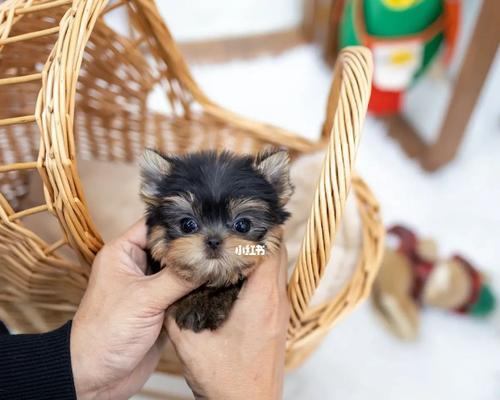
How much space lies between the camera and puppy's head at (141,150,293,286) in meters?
1.03

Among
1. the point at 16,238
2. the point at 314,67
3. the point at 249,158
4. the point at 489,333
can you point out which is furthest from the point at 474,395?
the point at 314,67

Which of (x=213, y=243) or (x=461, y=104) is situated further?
(x=461, y=104)

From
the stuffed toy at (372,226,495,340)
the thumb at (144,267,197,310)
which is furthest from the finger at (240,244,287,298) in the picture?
the stuffed toy at (372,226,495,340)

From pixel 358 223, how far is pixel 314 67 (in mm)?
1472

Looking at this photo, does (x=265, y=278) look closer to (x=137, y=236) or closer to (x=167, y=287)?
(x=167, y=287)

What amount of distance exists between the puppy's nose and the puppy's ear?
8.1 inches

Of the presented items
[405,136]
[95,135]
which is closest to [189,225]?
[95,135]

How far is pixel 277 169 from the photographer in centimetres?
113

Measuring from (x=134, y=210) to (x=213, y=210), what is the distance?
0.77 metres

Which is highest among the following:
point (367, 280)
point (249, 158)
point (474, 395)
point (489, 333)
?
point (249, 158)

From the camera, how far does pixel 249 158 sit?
119 centimetres

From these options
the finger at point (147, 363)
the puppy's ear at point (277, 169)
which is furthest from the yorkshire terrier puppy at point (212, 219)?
the finger at point (147, 363)

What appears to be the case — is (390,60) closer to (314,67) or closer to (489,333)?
(314,67)

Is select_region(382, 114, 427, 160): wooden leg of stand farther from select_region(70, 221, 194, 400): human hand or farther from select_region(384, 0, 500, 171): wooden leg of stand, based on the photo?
select_region(70, 221, 194, 400): human hand
